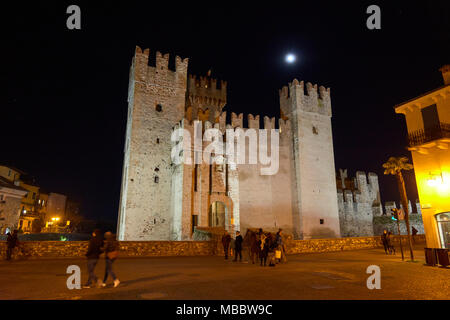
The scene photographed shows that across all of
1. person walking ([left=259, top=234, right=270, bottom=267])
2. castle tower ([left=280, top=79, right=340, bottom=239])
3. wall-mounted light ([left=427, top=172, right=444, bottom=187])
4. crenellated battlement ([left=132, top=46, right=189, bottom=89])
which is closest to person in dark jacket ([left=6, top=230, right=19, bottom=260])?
person walking ([left=259, top=234, right=270, bottom=267])

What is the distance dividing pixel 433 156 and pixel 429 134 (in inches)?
40.5

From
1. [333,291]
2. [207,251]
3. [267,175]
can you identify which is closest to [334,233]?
[267,175]

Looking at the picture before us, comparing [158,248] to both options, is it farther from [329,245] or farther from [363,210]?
[363,210]

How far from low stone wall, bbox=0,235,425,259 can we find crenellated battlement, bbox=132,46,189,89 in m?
14.8

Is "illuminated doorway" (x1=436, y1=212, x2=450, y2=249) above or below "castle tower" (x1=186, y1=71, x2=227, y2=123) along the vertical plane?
below

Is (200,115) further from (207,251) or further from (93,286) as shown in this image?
(93,286)

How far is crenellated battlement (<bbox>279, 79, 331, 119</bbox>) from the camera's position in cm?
2581

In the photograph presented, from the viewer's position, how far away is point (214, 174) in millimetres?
20125

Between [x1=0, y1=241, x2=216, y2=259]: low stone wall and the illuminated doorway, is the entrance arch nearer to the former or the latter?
[x1=0, y1=241, x2=216, y2=259]: low stone wall

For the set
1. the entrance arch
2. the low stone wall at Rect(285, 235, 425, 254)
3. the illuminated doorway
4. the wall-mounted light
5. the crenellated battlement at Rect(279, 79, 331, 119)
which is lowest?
the low stone wall at Rect(285, 235, 425, 254)

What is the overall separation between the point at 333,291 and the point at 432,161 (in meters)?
10.5

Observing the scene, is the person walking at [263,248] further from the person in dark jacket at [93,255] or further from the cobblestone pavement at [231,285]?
the person in dark jacket at [93,255]

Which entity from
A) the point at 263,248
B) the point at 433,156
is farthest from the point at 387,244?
the point at 263,248

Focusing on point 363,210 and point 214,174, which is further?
point 363,210
